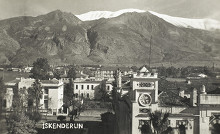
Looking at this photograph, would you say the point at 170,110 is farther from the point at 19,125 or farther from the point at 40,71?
the point at 40,71

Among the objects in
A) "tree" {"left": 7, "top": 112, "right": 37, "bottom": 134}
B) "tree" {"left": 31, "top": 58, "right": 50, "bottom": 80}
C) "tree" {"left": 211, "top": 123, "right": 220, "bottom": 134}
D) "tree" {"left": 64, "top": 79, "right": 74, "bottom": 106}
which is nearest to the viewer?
"tree" {"left": 211, "top": 123, "right": 220, "bottom": 134}

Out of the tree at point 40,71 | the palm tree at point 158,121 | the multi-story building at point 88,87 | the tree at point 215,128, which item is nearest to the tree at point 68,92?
the multi-story building at point 88,87

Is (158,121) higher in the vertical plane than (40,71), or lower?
lower

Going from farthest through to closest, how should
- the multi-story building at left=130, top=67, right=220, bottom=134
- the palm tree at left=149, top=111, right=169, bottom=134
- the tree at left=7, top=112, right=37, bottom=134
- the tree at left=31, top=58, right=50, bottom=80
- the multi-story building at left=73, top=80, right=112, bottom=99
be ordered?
1. the tree at left=31, top=58, right=50, bottom=80
2. the multi-story building at left=73, top=80, right=112, bottom=99
3. the tree at left=7, top=112, right=37, bottom=134
4. the multi-story building at left=130, top=67, right=220, bottom=134
5. the palm tree at left=149, top=111, right=169, bottom=134

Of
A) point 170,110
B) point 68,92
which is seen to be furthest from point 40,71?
point 170,110

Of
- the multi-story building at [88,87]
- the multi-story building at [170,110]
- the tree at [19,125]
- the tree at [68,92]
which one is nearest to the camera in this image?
the multi-story building at [170,110]

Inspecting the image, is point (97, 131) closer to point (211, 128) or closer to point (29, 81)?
point (211, 128)

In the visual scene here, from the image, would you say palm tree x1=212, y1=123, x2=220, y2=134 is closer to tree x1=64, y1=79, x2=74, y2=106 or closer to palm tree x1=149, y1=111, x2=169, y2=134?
palm tree x1=149, y1=111, x2=169, y2=134

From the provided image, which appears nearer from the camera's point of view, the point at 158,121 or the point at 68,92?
the point at 158,121

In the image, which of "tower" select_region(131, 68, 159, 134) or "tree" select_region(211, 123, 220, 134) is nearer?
"tree" select_region(211, 123, 220, 134)

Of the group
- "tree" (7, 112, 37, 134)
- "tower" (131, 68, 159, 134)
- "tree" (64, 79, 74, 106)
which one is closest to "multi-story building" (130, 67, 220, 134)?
"tower" (131, 68, 159, 134)

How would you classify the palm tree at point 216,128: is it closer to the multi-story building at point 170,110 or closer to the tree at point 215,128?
the tree at point 215,128

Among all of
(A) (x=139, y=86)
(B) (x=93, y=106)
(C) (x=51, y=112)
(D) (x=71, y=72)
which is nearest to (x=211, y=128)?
(A) (x=139, y=86)
